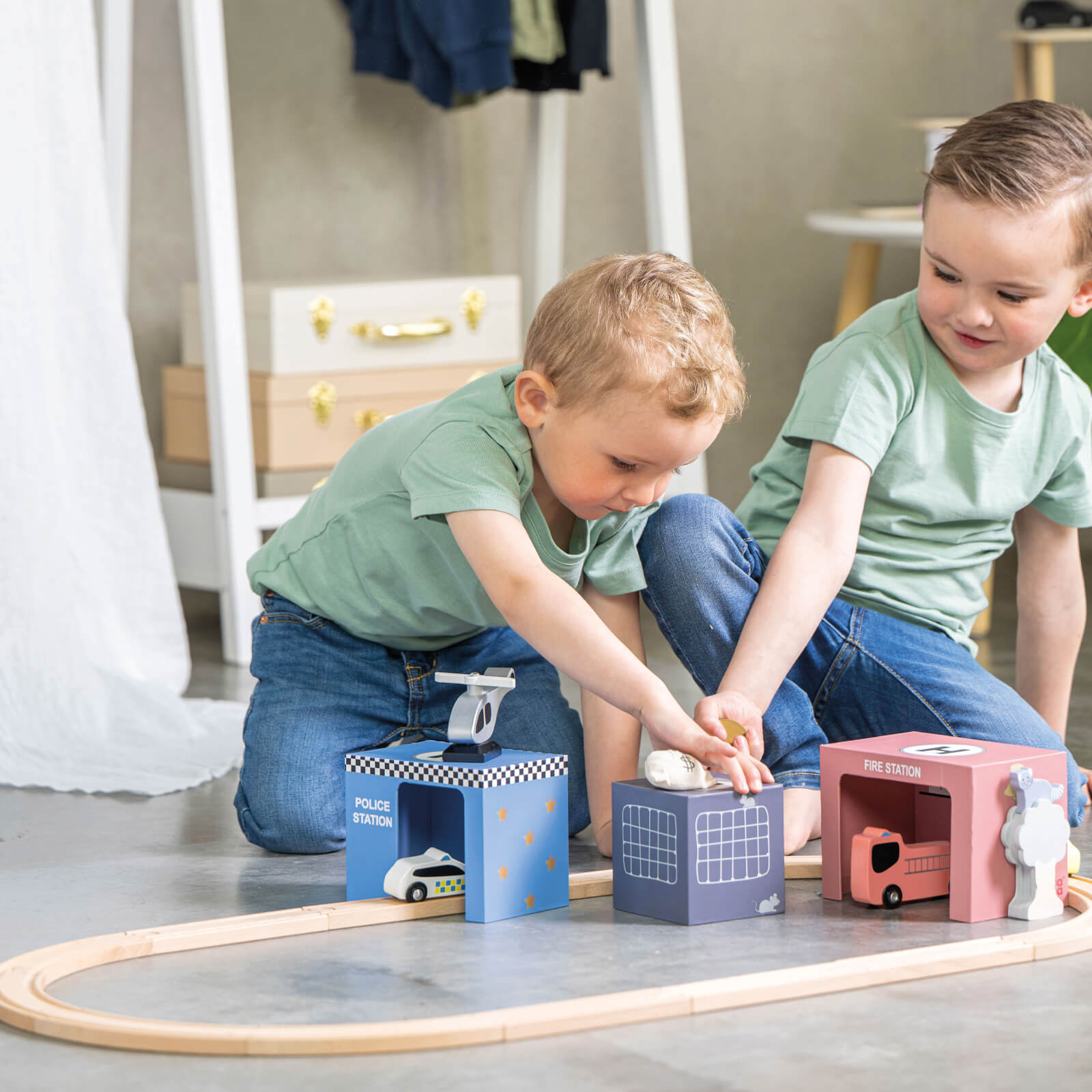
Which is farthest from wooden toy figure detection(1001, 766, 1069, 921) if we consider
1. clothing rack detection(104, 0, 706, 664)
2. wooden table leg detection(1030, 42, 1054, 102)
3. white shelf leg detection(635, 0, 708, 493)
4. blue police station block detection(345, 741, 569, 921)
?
wooden table leg detection(1030, 42, 1054, 102)

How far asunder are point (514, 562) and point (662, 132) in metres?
1.52

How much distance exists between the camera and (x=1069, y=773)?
1.28 meters

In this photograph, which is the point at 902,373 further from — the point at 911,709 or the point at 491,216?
the point at 491,216

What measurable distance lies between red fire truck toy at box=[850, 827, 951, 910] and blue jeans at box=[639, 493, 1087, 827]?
19 centimetres

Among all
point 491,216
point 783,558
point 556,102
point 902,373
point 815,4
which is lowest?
point 783,558

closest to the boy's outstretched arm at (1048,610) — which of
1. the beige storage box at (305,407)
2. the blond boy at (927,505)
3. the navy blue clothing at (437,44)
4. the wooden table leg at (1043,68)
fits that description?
the blond boy at (927,505)

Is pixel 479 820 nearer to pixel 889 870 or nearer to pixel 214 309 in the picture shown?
pixel 889 870

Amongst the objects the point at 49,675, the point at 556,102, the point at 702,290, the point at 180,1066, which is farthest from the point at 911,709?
the point at 556,102

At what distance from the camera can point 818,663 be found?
1344 millimetres

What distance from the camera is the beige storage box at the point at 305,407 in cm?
214

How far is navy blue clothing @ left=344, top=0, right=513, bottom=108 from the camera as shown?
7.47 ft

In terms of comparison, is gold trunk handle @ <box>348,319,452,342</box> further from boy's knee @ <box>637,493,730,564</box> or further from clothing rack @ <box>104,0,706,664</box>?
boy's knee @ <box>637,493,730,564</box>

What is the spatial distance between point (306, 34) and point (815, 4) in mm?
1001

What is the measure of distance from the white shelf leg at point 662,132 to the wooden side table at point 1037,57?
20.9 inches
